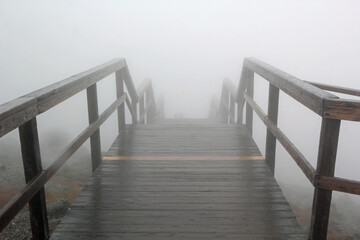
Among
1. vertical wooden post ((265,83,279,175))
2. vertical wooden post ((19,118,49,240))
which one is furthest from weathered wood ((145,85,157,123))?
vertical wooden post ((19,118,49,240))

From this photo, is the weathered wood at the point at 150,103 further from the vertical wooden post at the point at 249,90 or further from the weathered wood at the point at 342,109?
the weathered wood at the point at 342,109

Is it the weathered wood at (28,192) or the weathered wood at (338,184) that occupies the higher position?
the weathered wood at (338,184)

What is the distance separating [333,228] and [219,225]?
558 centimetres

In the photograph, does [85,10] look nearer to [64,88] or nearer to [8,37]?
[8,37]

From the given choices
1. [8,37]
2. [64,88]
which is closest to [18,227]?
[64,88]

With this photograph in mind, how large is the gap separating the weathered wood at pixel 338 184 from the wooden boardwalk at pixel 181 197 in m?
0.64

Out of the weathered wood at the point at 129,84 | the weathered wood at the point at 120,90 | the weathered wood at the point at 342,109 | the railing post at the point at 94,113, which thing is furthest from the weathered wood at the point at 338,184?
the weathered wood at the point at 129,84

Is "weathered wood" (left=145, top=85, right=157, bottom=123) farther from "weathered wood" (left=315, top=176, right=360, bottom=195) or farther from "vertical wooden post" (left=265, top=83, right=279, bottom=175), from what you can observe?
"weathered wood" (left=315, top=176, right=360, bottom=195)

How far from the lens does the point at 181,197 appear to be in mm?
3182

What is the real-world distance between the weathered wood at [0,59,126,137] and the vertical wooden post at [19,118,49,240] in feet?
0.29

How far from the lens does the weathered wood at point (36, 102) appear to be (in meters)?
1.78

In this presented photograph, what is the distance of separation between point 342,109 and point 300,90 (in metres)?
0.55

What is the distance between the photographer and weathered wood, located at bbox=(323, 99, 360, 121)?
74.7 inches

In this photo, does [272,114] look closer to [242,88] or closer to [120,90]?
[242,88]
